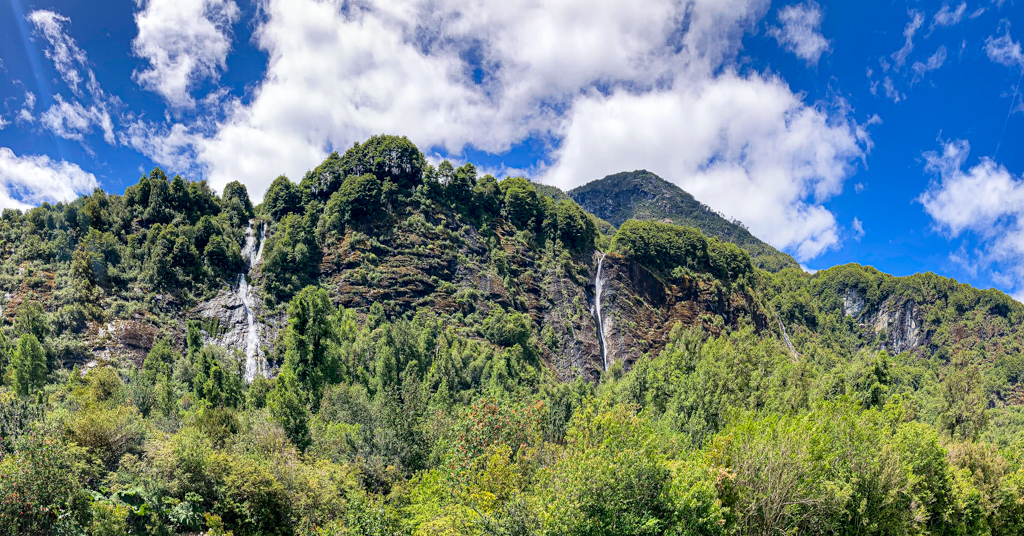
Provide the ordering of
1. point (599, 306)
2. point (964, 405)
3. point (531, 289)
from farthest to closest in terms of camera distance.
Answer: point (599, 306), point (531, 289), point (964, 405)

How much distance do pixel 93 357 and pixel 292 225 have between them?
40095mm

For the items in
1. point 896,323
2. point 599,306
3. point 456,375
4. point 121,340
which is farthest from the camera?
point 896,323

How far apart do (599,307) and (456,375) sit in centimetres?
4470

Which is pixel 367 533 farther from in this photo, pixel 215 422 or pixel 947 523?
pixel 947 523

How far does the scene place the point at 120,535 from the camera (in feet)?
63.2

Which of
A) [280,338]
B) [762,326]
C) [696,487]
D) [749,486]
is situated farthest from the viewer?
[762,326]

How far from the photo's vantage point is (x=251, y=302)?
267 ft

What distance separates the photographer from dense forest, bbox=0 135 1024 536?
68.1 ft

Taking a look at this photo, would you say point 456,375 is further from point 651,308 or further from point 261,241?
point 261,241

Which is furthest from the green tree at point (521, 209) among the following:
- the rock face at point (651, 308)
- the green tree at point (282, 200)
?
the green tree at point (282, 200)

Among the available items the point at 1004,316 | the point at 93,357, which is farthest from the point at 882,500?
the point at 1004,316

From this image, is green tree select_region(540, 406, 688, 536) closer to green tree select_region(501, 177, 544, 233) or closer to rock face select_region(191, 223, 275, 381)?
rock face select_region(191, 223, 275, 381)

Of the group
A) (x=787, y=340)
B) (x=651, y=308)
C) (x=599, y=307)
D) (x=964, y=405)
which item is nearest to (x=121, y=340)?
(x=599, y=307)

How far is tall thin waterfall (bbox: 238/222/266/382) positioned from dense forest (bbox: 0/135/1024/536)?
1.34 feet
